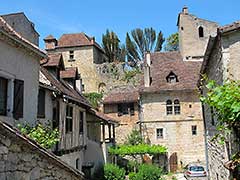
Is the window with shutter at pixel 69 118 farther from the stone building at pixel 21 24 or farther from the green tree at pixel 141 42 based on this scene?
the green tree at pixel 141 42

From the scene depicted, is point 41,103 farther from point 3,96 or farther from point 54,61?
point 54,61

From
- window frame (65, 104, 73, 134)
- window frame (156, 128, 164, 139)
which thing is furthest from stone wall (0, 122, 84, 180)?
window frame (156, 128, 164, 139)

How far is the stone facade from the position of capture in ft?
116

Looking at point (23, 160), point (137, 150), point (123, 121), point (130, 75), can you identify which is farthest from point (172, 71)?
point (23, 160)

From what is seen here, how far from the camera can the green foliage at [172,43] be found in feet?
173

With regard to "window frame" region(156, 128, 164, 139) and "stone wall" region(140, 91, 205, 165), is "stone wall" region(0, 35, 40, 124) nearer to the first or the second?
"stone wall" region(140, 91, 205, 165)

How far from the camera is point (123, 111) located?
111 ft

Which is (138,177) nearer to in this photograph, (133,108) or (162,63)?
(133,108)

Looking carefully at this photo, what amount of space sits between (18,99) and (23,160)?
17.9ft

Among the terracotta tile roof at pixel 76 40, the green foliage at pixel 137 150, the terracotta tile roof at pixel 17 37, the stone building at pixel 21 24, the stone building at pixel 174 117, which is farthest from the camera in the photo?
the terracotta tile roof at pixel 76 40

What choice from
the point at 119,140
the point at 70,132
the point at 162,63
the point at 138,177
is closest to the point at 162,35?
the point at 162,63

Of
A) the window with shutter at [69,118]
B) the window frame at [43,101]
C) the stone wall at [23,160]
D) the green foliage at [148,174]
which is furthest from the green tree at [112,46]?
the stone wall at [23,160]

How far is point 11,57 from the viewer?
9.84 m

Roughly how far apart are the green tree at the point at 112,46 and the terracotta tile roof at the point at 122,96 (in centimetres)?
1501
